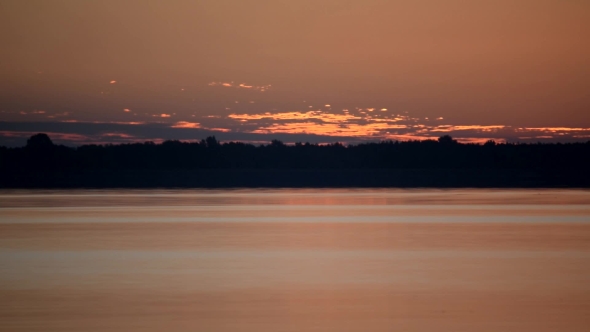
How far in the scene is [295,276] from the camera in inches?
472

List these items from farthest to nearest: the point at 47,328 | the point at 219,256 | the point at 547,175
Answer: the point at 547,175
the point at 219,256
the point at 47,328

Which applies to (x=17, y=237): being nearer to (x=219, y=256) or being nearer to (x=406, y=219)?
(x=219, y=256)

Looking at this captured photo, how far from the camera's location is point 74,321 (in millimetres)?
8828

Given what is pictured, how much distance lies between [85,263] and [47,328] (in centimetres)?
498

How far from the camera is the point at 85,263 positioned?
13.4 meters

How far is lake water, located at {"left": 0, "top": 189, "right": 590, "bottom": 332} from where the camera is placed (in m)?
8.94

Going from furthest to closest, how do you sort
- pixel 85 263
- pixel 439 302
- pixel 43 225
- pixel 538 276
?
pixel 43 225, pixel 85 263, pixel 538 276, pixel 439 302

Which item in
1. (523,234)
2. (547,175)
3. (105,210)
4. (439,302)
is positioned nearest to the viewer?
(439,302)

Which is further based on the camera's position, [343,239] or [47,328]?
[343,239]

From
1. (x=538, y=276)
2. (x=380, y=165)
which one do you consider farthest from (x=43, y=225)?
(x=380, y=165)

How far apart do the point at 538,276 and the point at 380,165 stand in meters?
61.1

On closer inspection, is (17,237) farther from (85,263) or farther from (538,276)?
(538,276)

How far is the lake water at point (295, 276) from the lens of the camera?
8938 mm

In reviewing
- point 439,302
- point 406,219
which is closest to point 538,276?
point 439,302
